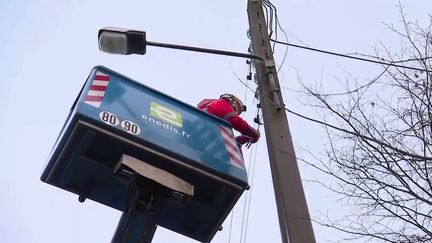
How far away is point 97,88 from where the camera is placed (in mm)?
3258

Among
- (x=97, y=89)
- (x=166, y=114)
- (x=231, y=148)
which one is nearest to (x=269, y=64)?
(x=231, y=148)

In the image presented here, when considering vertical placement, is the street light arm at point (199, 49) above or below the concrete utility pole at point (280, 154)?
above

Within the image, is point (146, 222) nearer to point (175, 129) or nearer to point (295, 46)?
point (175, 129)

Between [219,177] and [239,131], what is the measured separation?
1178 millimetres

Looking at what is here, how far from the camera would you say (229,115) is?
4.31 meters

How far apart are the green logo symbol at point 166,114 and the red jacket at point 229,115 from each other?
872 millimetres

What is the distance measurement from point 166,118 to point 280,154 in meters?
0.93

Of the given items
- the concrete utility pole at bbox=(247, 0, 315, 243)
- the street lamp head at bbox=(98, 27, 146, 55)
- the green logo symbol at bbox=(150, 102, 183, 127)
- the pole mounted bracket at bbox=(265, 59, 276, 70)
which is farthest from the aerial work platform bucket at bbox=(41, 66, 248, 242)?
the pole mounted bracket at bbox=(265, 59, 276, 70)

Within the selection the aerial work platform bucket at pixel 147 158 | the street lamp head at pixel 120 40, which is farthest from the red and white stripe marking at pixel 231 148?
A: the street lamp head at pixel 120 40

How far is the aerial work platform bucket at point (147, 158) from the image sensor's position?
10.00 ft

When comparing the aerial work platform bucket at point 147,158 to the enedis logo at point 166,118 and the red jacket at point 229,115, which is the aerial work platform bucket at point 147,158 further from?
the red jacket at point 229,115

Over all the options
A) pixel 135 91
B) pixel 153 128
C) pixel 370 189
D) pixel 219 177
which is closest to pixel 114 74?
pixel 135 91

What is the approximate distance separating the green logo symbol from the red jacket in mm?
872

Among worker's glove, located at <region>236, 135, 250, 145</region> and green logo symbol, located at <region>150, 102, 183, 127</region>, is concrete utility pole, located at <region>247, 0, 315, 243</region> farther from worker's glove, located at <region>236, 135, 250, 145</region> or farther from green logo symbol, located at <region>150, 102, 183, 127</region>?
green logo symbol, located at <region>150, 102, 183, 127</region>
